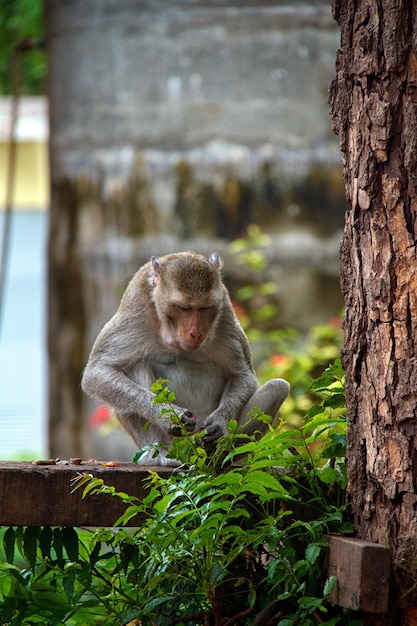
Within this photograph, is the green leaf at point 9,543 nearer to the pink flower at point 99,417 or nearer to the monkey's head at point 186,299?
the monkey's head at point 186,299

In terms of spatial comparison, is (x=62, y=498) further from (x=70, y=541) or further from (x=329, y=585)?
(x=329, y=585)

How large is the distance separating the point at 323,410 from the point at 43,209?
1603 cm

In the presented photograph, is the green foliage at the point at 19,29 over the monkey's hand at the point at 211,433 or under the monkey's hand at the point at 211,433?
over

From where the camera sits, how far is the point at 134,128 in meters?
9.71

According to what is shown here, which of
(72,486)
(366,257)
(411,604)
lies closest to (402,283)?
(366,257)

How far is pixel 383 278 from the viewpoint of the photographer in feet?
12.5

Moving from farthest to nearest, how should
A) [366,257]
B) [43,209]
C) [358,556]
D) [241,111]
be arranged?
[43,209] < [241,111] < [366,257] < [358,556]

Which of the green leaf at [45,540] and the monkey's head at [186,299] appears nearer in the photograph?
the green leaf at [45,540]

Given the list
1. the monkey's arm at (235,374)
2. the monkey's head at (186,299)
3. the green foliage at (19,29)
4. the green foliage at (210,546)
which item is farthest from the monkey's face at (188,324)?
the green foliage at (19,29)

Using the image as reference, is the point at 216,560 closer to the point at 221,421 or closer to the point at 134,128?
the point at 221,421

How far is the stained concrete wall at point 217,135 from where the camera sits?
955 centimetres

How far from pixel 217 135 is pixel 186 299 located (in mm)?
4614

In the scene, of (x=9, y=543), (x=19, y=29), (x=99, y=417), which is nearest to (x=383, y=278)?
(x=9, y=543)

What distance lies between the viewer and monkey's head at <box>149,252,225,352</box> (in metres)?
5.36
